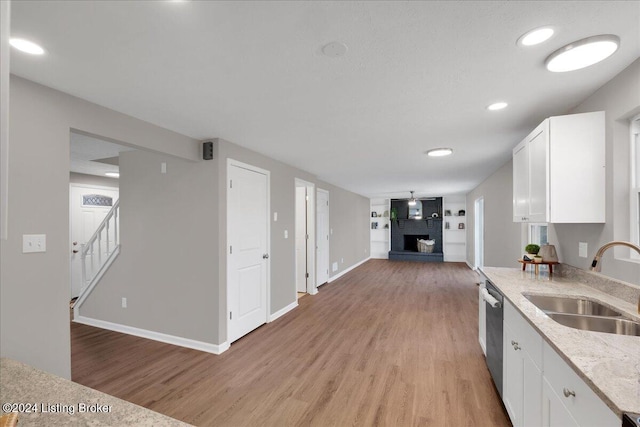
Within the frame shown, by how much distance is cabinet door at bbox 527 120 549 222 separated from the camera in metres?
2.09

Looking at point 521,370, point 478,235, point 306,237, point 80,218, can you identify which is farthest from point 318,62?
point 478,235

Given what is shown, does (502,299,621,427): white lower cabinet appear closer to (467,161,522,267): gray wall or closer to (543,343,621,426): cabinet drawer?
(543,343,621,426): cabinet drawer

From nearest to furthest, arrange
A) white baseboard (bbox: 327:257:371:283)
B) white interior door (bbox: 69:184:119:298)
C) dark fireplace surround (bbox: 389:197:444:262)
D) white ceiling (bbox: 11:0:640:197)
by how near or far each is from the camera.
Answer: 1. white ceiling (bbox: 11:0:640:197)
2. white interior door (bbox: 69:184:119:298)
3. white baseboard (bbox: 327:257:371:283)
4. dark fireplace surround (bbox: 389:197:444:262)

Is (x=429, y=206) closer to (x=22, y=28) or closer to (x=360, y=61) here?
(x=360, y=61)

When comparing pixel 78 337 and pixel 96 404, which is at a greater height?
pixel 96 404

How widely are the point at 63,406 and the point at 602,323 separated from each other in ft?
8.00

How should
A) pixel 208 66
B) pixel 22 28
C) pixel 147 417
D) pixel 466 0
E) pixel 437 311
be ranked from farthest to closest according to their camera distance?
pixel 437 311
pixel 208 66
pixel 22 28
pixel 466 0
pixel 147 417

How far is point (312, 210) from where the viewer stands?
18.3 feet

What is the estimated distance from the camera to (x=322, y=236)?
623 centimetres

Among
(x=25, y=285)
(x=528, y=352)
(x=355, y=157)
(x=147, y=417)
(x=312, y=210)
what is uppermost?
(x=355, y=157)

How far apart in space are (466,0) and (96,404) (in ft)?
6.52

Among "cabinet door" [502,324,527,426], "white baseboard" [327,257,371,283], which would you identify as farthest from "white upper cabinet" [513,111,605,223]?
"white baseboard" [327,257,371,283]

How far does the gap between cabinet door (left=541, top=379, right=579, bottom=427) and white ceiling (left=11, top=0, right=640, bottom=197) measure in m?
1.69

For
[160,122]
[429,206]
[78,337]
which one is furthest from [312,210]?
[429,206]
